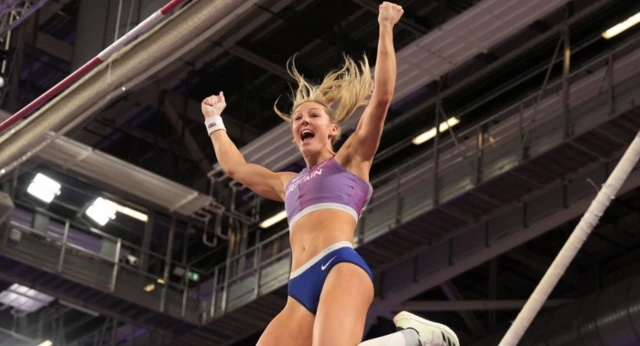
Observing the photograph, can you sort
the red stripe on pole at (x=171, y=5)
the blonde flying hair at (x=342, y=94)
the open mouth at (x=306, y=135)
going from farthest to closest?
the red stripe on pole at (x=171, y=5), the blonde flying hair at (x=342, y=94), the open mouth at (x=306, y=135)

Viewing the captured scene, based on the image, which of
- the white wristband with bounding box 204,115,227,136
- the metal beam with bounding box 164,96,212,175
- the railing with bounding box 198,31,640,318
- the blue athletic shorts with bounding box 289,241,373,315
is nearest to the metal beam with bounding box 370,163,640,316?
the railing with bounding box 198,31,640,318

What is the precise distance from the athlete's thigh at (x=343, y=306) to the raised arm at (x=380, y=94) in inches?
27.9

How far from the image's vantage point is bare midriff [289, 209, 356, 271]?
6371mm

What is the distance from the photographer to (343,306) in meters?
6.00

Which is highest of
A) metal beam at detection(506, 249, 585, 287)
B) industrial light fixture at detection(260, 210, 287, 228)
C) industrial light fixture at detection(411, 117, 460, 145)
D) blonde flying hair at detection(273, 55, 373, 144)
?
industrial light fixture at detection(411, 117, 460, 145)

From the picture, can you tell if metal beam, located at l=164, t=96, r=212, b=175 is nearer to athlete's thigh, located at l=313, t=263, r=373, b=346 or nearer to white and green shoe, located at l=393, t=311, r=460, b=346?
athlete's thigh, located at l=313, t=263, r=373, b=346

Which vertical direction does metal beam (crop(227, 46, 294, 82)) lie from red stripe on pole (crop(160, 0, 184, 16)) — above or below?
above

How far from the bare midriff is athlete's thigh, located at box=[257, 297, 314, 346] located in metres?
0.24

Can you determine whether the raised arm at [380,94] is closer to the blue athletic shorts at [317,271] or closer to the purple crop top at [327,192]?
the purple crop top at [327,192]

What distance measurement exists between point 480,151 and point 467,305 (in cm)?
396

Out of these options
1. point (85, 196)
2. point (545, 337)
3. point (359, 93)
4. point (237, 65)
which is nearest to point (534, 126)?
point (545, 337)

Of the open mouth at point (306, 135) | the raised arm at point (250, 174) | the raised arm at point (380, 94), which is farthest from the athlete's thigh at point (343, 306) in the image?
the raised arm at point (250, 174)

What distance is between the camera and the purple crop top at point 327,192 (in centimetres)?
647

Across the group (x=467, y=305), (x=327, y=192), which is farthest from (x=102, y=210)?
(x=327, y=192)
